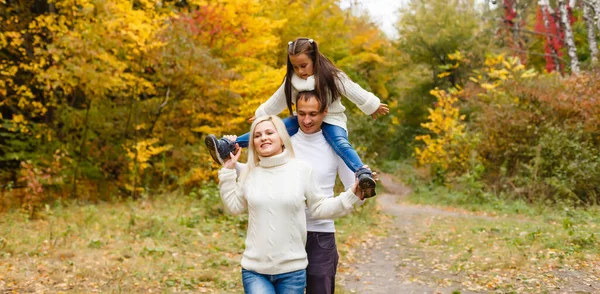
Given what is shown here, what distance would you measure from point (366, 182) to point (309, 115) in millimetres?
625

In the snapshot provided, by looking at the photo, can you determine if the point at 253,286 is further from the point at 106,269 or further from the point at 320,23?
the point at 320,23

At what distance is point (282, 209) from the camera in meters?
2.61

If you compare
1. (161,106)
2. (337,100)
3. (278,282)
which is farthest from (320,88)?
(161,106)

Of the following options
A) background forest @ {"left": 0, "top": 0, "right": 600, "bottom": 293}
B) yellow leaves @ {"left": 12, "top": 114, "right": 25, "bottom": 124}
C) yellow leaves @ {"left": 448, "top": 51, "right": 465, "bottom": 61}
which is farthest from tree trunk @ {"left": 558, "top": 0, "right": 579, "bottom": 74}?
yellow leaves @ {"left": 12, "top": 114, "right": 25, "bottom": 124}

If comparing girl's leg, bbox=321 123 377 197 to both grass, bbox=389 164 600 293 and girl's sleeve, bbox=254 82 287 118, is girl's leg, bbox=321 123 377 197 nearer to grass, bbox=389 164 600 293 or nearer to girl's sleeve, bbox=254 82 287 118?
girl's sleeve, bbox=254 82 287 118

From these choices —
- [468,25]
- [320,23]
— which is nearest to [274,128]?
[320,23]

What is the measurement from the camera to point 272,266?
2.58m

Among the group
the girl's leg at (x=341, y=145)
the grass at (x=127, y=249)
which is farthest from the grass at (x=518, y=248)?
the girl's leg at (x=341, y=145)

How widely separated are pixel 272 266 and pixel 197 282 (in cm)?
358

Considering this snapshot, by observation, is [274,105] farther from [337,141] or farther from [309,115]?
[337,141]

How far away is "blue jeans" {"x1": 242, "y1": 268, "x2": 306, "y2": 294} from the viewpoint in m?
2.60

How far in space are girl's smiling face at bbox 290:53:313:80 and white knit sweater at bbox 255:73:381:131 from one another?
0.11ft

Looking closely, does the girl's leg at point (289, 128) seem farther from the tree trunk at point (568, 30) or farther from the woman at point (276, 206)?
the tree trunk at point (568, 30)

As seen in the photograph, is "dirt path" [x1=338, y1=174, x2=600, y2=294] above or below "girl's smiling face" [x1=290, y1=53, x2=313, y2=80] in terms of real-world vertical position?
below
